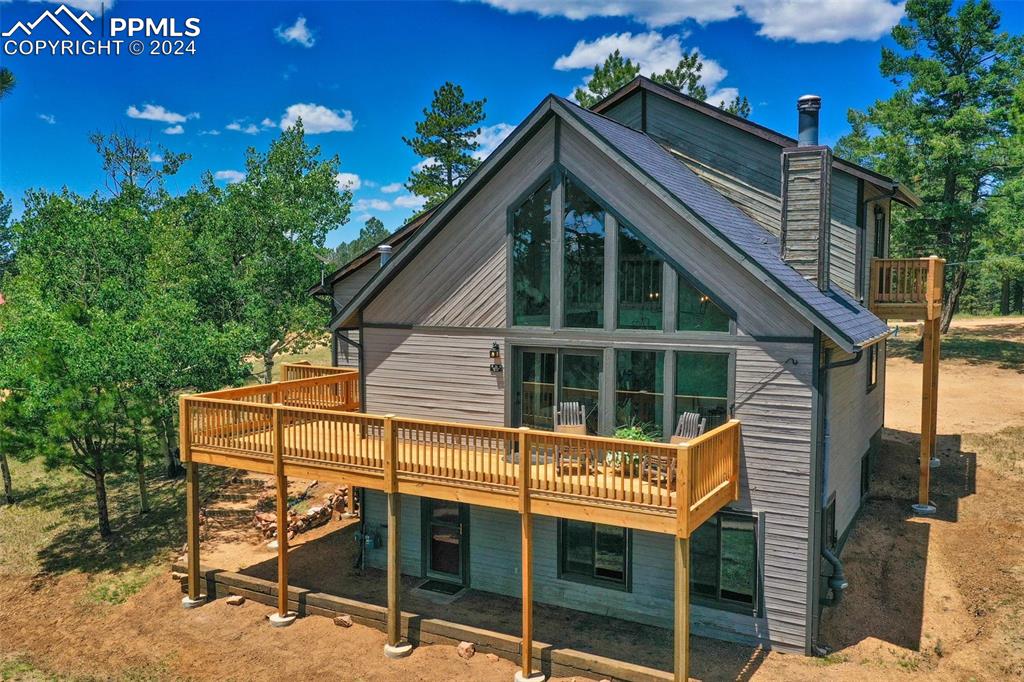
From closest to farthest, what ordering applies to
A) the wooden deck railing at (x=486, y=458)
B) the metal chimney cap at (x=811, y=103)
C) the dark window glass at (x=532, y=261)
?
1. the wooden deck railing at (x=486, y=458)
2. the metal chimney cap at (x=811, y=103)
3. the dark window glass at (x=532, y=261)

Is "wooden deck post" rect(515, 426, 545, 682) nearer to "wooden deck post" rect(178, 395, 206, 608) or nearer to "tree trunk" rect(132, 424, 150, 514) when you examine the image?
"wooden deck post" rect(178, 395, 206, 608)

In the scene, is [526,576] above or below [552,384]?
below

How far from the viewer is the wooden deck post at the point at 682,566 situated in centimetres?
1020

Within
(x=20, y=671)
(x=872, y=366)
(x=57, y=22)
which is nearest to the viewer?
(x=20, y=671)

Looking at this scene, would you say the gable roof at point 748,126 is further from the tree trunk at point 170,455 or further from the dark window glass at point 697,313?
the tree trunk at point 170,455

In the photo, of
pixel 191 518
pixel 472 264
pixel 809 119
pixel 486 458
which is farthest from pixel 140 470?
pixel 809 119

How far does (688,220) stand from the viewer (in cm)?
1187

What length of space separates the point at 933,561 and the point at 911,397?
16.3m

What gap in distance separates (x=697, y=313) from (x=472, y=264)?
15.6 ft

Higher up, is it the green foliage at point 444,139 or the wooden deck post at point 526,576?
the green foliage at point 444,139

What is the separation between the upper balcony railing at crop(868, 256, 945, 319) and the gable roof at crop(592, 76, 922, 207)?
5.23ft

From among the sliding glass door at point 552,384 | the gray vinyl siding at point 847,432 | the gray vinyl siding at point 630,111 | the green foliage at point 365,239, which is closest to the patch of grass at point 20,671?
the sliding glass door at point 552,384

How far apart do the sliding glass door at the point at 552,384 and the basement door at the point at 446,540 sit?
2739mm

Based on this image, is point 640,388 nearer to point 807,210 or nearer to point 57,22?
point 807,210
